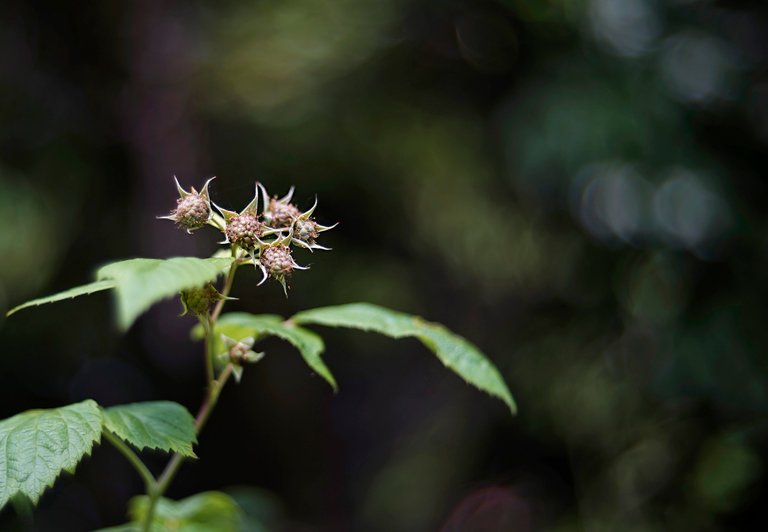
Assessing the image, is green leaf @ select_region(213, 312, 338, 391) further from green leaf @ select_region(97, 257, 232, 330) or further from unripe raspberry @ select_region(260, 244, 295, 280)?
green leaf @ select_region(97, 257, 232, 330)

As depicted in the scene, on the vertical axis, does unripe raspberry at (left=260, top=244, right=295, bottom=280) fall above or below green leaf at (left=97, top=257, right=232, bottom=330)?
below

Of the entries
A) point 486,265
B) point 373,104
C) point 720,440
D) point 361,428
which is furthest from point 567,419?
point 361,428

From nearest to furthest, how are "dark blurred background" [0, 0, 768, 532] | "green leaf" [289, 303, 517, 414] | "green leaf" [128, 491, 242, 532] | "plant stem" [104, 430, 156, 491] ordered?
"plant stem" [104, 430, 156, 491] → "green leaf" [289, 303, 517, 414] → "green leaf" [128, 491, 242, 532] → "dark blurred background" [0, 0, 768, 532]

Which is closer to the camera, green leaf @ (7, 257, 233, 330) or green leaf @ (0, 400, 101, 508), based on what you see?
green leaf @ (7, 257, 233, 330)

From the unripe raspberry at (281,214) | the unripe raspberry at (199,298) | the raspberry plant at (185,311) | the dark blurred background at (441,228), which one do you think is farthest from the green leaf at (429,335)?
the dark blurred background at (441,228)

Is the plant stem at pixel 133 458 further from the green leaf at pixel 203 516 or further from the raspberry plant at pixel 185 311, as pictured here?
the green leaf at pixel 203 516

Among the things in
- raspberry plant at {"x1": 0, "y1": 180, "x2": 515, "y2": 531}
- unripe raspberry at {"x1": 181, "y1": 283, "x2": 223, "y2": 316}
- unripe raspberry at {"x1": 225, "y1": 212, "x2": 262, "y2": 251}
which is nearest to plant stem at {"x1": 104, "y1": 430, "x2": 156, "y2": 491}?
raspberry plant at {"x1": 0, "y1": 180, "x2": 515, "y2": 531}

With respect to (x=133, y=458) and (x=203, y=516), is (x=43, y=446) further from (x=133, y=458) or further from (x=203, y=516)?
(x=203, y=516)
